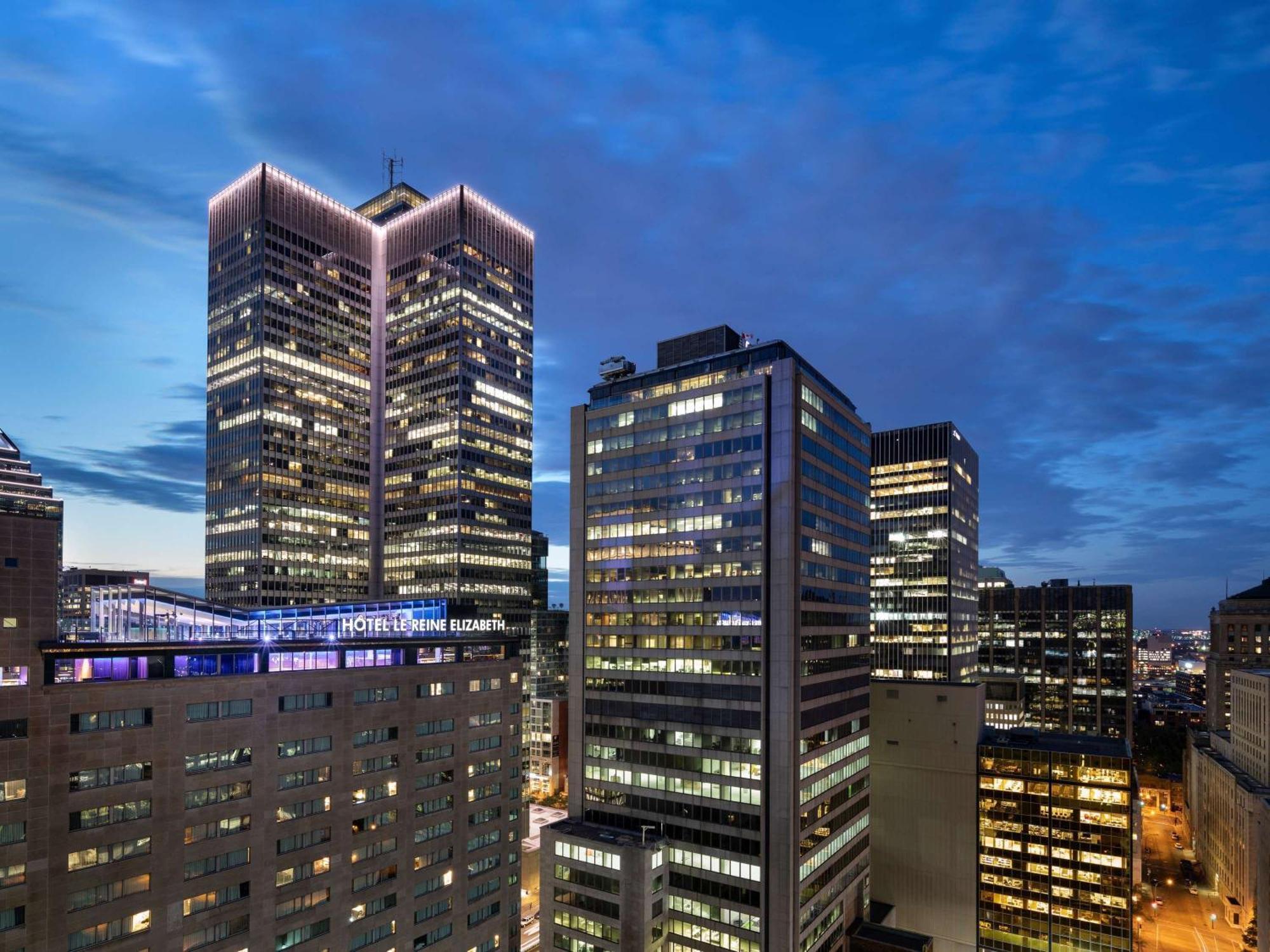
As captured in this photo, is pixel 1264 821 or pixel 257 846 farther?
pixel 1264 821

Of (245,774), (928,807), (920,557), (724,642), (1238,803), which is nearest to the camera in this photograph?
(245,774)

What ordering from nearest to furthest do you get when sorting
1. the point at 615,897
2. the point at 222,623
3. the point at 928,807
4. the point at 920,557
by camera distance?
1. the point at 222,623
2. the point at 615,897
3. the point at 928,807
4. the point at 920,557

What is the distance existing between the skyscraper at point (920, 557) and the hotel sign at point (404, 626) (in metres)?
116

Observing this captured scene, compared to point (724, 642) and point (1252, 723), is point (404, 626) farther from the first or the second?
point (1252, 723)

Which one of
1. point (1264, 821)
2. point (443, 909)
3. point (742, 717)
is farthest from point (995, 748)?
point (443, 909)

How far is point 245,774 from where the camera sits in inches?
2707

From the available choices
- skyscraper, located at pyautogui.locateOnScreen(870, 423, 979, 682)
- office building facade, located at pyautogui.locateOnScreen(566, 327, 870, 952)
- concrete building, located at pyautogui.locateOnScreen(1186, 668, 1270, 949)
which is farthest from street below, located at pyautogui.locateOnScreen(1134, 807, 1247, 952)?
office building facade, located at pyautogui.locateOnScreen(566, 327, 870, 952)

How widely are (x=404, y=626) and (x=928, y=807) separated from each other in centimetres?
9663

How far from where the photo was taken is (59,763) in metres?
57.8

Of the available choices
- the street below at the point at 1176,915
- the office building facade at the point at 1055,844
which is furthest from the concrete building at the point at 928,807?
the street below at the point at 1176,915

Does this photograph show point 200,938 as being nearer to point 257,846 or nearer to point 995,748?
point 257,846

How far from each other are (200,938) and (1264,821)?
152 metres

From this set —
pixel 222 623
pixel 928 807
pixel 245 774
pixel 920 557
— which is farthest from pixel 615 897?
pixel 920 557

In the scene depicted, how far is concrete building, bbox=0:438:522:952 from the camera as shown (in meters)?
57.7
